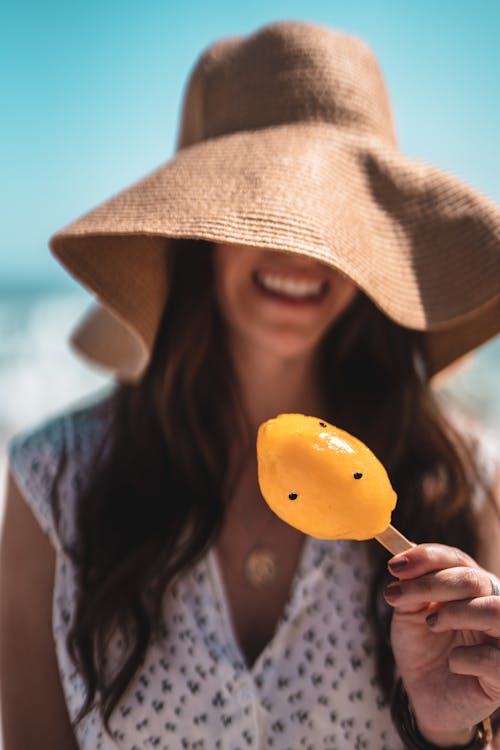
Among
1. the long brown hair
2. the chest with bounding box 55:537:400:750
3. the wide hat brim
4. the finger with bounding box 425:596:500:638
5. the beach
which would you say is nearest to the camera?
the finger with bounding box 425:596:500:638

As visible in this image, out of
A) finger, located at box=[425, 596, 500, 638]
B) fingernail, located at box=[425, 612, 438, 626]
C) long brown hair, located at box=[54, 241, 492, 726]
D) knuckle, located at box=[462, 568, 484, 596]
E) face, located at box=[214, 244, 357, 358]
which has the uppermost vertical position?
face, located at box=[214, 244, 357, 358]

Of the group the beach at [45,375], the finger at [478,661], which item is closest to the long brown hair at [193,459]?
the finger at [478,661]

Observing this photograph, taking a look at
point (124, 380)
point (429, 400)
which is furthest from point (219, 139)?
point (429, 400)

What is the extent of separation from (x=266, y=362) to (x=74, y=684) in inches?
45.1

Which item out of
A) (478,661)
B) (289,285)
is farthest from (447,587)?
(289,285)

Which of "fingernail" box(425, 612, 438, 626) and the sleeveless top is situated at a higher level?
"fingernail" box(425, 612, 438, 626)

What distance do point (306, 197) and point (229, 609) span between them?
1165mm

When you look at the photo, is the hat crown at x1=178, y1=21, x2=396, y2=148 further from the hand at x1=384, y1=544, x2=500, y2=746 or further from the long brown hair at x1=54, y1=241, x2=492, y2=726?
the hand at x1=384, y1=544, x2=500, y2=746

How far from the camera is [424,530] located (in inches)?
81.4

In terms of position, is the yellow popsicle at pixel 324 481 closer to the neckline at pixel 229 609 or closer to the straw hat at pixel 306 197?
the straw hat at pixel 306 197

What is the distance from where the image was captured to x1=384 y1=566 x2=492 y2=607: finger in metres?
1.24

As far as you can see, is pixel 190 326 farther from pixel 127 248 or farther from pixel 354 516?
pixel 354 516

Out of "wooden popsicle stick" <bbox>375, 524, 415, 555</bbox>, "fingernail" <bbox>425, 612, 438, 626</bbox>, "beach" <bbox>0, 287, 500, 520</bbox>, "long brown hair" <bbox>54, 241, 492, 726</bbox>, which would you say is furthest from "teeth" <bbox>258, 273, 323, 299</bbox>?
"beach" <bbox>0, 287, 500, 520</bbox>

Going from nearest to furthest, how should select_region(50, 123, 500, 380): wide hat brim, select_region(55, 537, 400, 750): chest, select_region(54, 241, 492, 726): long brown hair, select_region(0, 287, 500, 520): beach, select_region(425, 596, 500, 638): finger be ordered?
select_region(425, 596, 500, 638): finger < select_region(50, 123, 500, 380): wide hat brim < select_region(55, 537, 400, 750): chest < select_region(54, 241, 492, 726): long brown hair < select_region(0, 287, 500, 520): beach
